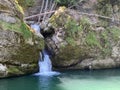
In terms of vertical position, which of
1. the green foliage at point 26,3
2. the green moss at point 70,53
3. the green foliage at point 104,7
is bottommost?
the green moss at point 70,53

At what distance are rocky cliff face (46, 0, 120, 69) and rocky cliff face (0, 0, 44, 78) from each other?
2129mm

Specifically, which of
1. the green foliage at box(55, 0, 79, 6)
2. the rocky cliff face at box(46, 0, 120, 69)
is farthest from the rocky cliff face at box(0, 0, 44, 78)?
the green foliage at box(55, 0, 79, 6)

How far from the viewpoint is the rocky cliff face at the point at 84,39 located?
62.9 ft

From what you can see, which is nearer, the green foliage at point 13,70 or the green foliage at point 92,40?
the green foliage at point 13,70

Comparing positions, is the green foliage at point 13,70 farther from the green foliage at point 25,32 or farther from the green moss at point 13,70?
the green foliage at point 25,32

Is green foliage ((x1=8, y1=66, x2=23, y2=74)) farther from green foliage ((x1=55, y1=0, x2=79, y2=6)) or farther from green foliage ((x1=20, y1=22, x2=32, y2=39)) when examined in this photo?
green foliage ((x1=55, y1=0, x2=79, y2=6))

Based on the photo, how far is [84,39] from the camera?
19.9 m

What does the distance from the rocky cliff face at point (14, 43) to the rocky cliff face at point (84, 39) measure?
213 centimetres

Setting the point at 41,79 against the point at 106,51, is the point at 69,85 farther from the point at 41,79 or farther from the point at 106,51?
the point at 106,51

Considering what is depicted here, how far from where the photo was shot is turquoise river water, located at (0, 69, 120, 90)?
607 inches

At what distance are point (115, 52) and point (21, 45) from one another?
7059 millimetres

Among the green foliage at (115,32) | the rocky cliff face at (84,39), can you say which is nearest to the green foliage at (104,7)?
the rocky cliff face at (84,39)

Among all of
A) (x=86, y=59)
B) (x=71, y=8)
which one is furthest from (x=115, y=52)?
(x=71, y=8)

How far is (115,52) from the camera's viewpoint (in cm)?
2061
